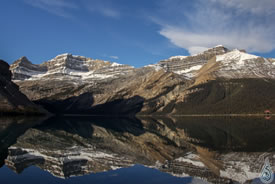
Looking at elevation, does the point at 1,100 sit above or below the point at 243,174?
above

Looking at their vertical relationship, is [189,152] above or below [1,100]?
below

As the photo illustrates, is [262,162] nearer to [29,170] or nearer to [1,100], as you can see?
[29,170]

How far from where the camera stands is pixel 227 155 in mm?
29797

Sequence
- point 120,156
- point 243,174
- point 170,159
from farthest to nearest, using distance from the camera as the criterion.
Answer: point 120,156
point 170,159
point 243,174

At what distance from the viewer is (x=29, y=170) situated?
23.0 meters

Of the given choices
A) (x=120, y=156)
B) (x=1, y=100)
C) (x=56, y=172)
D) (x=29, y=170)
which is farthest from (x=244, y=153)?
(x=1, y=100)

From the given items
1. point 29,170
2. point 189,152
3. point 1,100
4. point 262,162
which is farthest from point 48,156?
point 1,100

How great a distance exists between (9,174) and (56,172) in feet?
11.8

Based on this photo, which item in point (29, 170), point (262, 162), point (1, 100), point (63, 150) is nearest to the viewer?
point (29, 170)

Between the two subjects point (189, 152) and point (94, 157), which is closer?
point (94, 157)

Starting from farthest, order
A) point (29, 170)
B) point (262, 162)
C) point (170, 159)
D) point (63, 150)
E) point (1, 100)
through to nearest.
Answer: point (1, 100)
point (63, 150)
point (170, 159)
point (262, 162)
point (29, 170)

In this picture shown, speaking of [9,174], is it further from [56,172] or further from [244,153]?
[244,153]

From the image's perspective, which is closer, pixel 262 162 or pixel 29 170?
pixel 29 170

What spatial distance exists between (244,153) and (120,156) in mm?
14206
